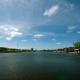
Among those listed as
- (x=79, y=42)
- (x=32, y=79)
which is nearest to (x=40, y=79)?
(x=32, y=79)

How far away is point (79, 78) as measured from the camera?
28453 mm

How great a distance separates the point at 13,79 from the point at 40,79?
4615 millimetres

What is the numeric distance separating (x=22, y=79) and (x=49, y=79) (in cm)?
457

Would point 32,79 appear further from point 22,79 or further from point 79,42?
point 79,42

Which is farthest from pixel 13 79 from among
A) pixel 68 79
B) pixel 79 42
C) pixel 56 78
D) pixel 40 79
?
pixel 79 42

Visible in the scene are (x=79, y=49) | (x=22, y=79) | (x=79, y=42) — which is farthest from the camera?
Answer: (x=79, y=42)

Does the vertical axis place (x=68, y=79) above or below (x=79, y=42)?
below

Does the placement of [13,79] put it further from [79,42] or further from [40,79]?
[79,42]

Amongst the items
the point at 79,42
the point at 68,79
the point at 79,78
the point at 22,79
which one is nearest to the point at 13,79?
the point at 22,79

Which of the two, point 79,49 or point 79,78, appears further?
point 79,49

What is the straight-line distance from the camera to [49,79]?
2770 centimetres

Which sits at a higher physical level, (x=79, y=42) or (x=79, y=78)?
(x=79, y=42)

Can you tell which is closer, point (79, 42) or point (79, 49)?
point (79, 49)

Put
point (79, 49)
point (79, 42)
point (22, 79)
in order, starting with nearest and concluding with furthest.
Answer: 1. point (22, 79)
2. point (79, 49)
3. point (79, 42)
